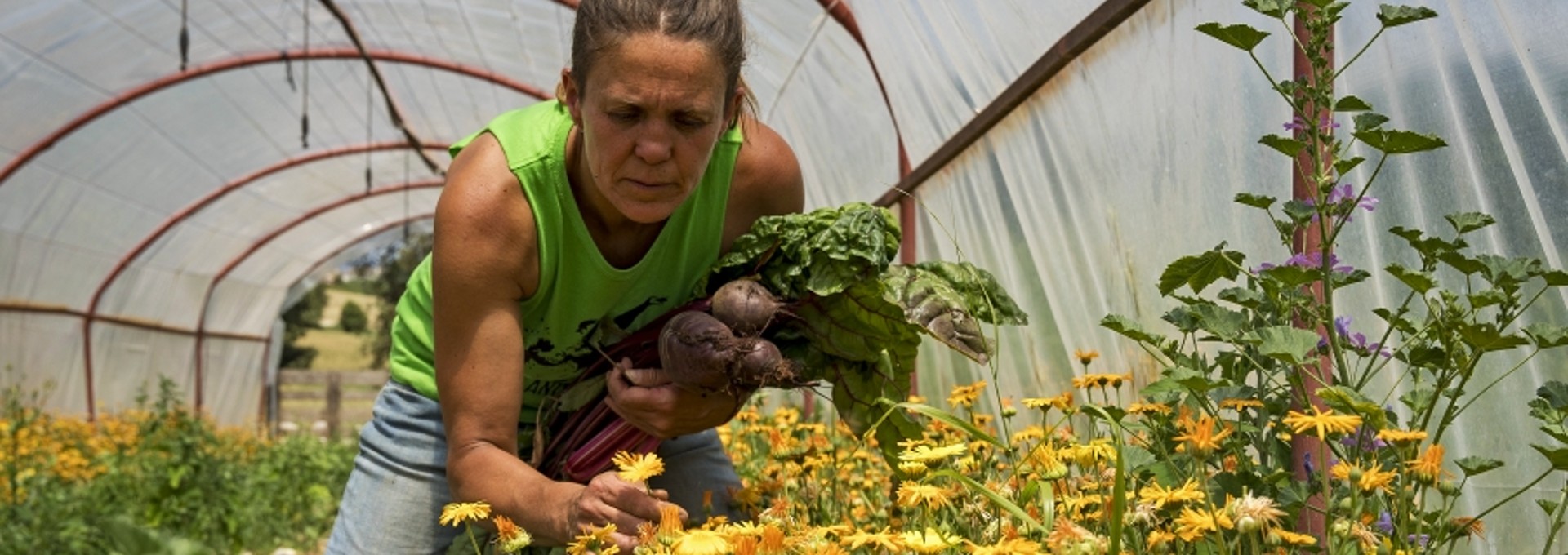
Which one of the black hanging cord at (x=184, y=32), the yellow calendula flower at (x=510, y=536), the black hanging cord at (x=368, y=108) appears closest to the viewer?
the yellow calendula flower at (x=510, y=536)

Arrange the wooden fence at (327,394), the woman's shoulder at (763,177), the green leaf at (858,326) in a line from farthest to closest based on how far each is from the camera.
A: 1. the wooden fence at (327,394)
2. the woman's shoulder at (763,177)
3. the green leaf at (858,326)

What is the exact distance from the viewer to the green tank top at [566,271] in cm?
253

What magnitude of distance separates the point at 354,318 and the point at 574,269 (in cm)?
4718

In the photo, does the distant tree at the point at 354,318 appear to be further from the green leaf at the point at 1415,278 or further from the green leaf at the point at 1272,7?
the green leaf at the point at 1415,278

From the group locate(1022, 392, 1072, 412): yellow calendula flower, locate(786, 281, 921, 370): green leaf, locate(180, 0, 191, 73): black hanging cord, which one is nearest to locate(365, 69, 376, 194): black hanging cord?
locate(180, 0, 191, 73): black hanging cord

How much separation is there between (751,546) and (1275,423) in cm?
72

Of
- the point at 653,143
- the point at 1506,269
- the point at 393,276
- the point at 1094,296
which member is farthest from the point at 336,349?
the point at 1506,269

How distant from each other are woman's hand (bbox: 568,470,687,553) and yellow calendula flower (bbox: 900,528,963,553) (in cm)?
52

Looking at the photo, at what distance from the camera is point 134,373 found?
46.2ft

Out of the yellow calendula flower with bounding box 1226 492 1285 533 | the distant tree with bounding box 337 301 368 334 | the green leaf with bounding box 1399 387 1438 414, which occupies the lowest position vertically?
the yellow calendula flower with bounding box 1226 492 1285 533

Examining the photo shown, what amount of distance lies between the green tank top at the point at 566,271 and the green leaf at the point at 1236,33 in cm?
100

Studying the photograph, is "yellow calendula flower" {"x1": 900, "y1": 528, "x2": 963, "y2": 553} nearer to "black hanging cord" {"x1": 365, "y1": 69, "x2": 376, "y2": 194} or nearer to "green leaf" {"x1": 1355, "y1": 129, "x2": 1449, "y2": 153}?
"green leaf" {"x1": 1355, "y1": 129, "x2": 1449, "y2": 153}

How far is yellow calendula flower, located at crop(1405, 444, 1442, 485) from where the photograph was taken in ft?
4.86

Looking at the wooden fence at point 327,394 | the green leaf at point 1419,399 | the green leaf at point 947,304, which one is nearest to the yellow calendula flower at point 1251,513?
the green leaf at point 1419,399
